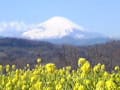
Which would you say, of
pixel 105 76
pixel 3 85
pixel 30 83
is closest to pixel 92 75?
pixel 105 76

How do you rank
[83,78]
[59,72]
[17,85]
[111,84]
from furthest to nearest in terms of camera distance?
[59,72]
[17,85]
[83,78]
[111,84]

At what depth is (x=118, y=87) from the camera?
7.55 m

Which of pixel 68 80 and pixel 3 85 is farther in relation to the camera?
pixel 3 85

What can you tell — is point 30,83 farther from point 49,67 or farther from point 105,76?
point 105,76

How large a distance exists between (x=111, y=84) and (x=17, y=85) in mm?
3284

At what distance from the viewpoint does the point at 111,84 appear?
7.31 m

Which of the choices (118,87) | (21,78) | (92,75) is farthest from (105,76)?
(21,78)

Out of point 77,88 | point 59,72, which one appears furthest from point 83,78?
point 59,72

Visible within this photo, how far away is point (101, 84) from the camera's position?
7602 millimetres

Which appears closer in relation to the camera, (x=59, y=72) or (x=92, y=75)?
(x=92, y=75)

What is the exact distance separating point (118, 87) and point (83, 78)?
157 centimetres

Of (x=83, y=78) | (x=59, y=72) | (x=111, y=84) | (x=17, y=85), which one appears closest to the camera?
(x=111, y=84)

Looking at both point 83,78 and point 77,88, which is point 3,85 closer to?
point 83,78

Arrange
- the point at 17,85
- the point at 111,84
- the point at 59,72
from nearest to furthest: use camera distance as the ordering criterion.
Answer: the point at 111,84 → the point at 17,85 → the point at 59,72
